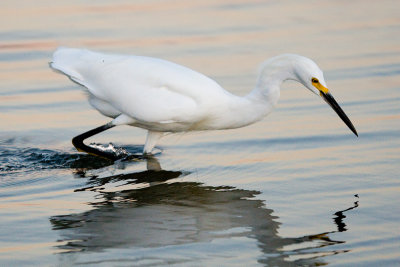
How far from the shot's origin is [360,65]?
1110cm

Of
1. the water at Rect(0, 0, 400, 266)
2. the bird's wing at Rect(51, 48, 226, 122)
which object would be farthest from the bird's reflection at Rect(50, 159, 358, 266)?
the bird's wing at Rect(51, 48, 226, 122)

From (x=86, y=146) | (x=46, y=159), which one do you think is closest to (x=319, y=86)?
(x=86, y=146)

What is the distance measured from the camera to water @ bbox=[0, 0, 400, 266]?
5742mm

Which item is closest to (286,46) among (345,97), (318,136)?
(345,97)

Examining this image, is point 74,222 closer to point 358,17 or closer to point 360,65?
point 360,65

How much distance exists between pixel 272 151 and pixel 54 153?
215 centimetres

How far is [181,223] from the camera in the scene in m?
6.22

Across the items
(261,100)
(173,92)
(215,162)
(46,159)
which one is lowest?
(215,162)

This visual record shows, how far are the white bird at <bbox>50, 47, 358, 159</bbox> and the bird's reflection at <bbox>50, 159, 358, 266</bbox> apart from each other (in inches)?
28.8

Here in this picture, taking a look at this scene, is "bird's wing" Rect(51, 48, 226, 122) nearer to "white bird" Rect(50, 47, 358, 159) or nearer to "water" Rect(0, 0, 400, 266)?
"white bird" Rect(50, 47, 358, 159)

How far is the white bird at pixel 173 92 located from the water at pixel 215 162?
375 millimetres

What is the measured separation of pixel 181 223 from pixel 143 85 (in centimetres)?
210

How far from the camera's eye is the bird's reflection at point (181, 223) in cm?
570

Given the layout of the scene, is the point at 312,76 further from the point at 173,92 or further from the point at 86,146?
the point at 86,146
